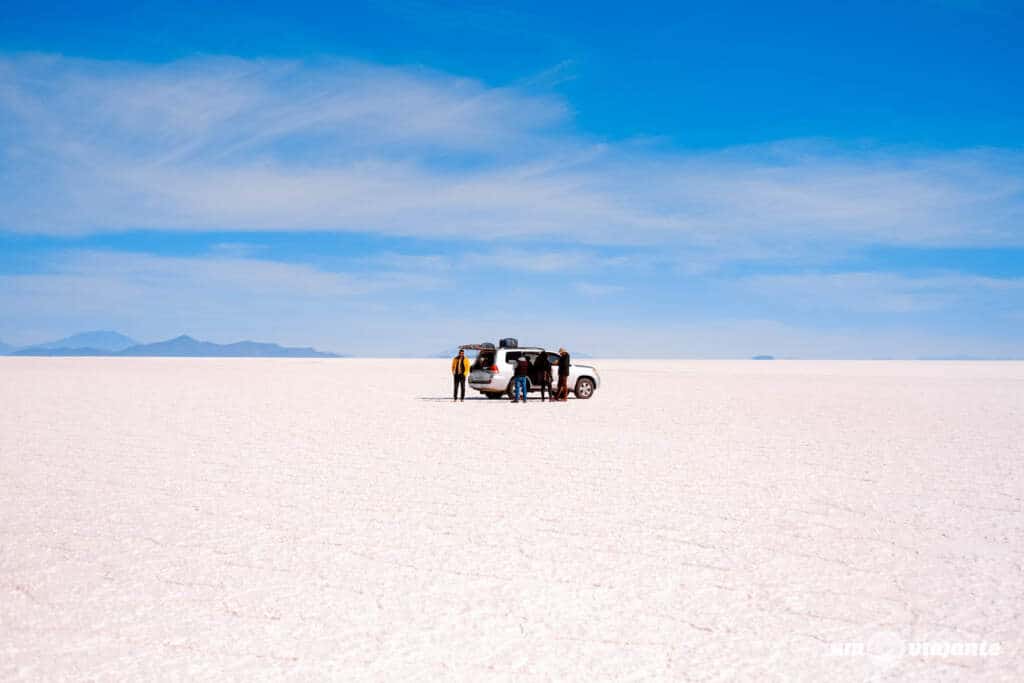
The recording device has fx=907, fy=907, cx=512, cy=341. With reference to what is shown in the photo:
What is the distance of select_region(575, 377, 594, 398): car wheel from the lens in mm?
28734

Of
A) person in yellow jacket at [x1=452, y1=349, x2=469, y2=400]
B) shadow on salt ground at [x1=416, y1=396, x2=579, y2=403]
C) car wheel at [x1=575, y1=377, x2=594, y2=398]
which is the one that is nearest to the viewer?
person in yellow jacket at [x1=452, y1=349, x2=469, y2=400]

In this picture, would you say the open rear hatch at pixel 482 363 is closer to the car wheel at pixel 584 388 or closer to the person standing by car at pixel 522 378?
the person standing by car at pixel 522 378

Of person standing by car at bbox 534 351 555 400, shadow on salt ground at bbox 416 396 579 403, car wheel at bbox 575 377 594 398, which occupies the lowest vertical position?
shadow on salt ground at bbox 416 396 579 403

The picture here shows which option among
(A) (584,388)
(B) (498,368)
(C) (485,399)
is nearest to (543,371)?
(B) (498,368)

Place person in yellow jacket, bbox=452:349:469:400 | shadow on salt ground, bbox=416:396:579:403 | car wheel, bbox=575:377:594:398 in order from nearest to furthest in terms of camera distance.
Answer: person in yellow jacket, bbox=452:349:469:400 → shadow on salt ground, bbox=416:396:579:403 → car wheel, bbox=575:377:594:398

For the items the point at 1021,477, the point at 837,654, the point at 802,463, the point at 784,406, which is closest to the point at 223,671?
the point at 837,654

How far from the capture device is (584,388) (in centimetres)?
2884

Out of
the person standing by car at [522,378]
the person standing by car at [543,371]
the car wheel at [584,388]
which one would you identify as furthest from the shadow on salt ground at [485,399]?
the person standing by car at [522,378]

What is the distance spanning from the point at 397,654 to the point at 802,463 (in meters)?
9.19

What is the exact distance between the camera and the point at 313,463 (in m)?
12.8

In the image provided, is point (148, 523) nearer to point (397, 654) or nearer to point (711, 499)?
point (397, 654)

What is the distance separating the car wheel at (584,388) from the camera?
28.7 metres

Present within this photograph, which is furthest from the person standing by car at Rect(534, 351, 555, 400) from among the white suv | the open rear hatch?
the open rear hatch

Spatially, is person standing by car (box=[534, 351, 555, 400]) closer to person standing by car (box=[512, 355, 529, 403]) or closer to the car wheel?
person standing by car (box=[512, 355, 529, 403])
